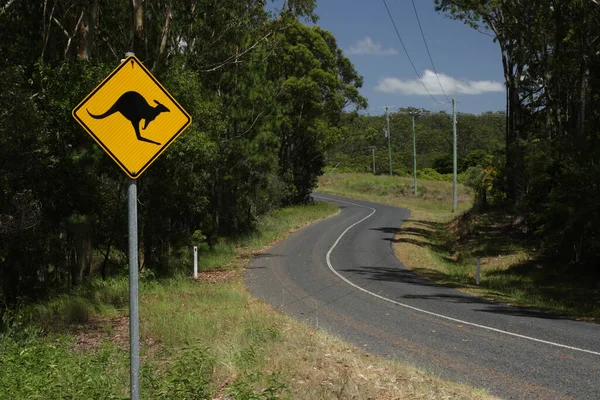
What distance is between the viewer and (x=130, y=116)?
154 inches

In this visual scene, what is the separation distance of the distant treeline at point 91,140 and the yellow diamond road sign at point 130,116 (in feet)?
23.8

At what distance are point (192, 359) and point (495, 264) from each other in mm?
19124

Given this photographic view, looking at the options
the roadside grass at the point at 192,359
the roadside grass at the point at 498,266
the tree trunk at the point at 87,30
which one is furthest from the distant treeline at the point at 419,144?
the roadside grass at the point at 192,359

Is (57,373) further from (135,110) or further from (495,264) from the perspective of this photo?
(495,264)

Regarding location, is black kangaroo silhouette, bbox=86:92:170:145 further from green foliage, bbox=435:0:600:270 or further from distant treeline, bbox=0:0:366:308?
green foliage, bbox=435:0:600:270

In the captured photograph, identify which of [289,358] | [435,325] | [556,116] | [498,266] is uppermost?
[556,116]

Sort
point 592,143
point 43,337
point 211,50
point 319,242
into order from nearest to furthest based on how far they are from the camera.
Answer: point 43,337 → point 592,143 → point 211,50 → point 319,242

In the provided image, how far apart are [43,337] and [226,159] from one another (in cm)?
1797

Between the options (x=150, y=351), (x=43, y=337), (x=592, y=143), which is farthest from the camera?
(x=592, y=143)

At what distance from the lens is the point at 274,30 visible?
66.0 ft

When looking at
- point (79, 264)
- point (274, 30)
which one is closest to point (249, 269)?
point (79, 264)

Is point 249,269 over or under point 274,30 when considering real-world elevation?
under

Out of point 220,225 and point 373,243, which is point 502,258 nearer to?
point 373,243

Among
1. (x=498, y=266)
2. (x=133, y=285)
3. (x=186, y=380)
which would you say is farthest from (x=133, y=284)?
(x=498, y=266)
